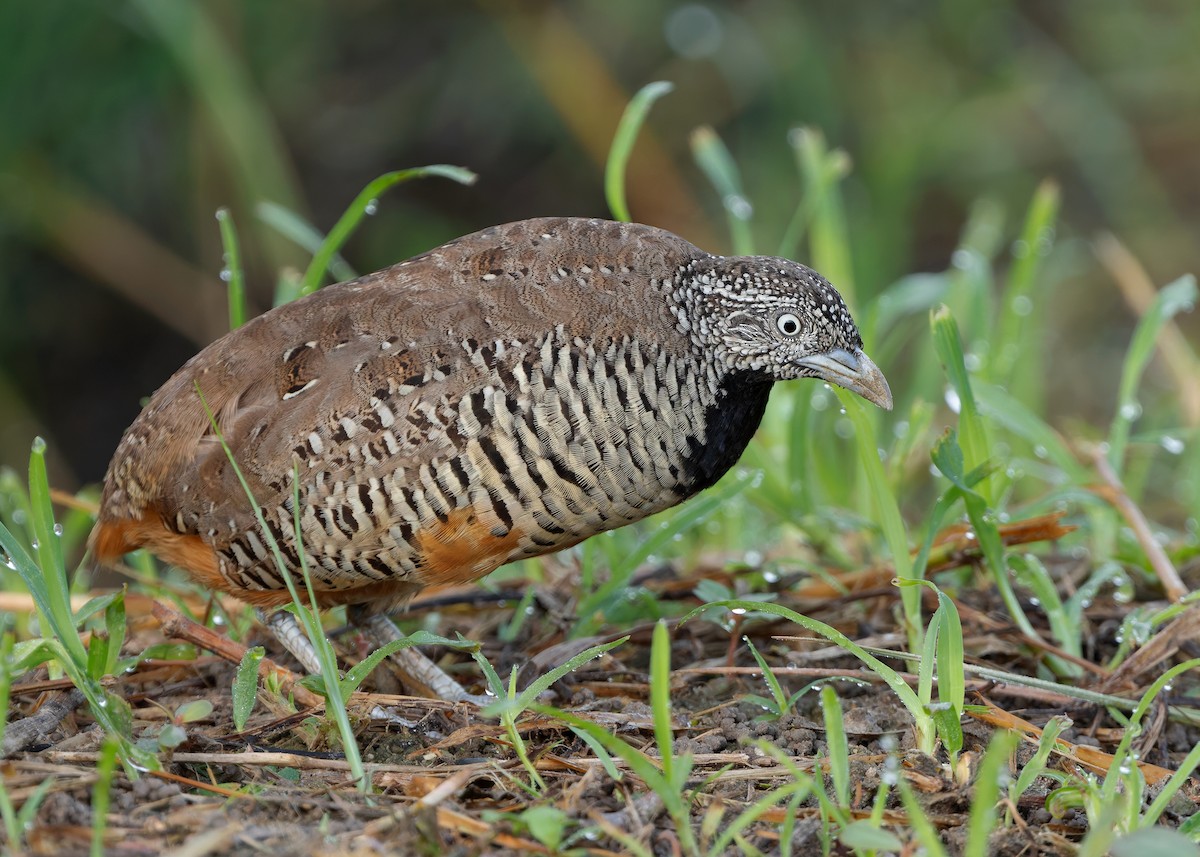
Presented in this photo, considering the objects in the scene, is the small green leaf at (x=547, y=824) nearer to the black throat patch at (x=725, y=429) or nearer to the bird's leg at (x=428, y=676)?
the bird's leg at (x=428, y=676)

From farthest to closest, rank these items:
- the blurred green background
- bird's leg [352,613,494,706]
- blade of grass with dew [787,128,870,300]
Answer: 1. the blurred green background
2. blade of grass with dew [787,128,870,300]
3. bird's leg [352,613,494,706]

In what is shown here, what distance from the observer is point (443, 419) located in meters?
3.22

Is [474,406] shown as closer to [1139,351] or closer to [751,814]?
[751,814]

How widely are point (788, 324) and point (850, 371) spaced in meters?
0.20

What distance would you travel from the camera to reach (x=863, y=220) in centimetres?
803

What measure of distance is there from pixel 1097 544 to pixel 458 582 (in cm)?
211

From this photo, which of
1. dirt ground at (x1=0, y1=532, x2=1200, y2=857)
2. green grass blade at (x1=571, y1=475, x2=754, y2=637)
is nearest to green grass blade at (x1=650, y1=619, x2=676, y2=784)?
dirt ground at (x1=0, y1=532, x2=1200, y2=857)

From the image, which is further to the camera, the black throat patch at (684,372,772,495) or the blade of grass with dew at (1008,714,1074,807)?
the black throat patch at (684,372,772,495)

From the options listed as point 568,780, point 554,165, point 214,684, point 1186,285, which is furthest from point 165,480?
point 554,165

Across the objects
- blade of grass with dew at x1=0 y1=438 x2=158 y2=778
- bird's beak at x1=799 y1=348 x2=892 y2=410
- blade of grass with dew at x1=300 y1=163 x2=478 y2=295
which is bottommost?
blade of grass with dew at x1=0 y1=438 x2=158 y2=778

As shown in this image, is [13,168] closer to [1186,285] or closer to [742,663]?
[742,663]

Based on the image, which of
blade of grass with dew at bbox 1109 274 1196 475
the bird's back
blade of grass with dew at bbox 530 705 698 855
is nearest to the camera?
blade of grass with dew at bbox 530 705 698 855

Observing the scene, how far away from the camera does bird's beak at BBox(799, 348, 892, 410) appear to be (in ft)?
11.2

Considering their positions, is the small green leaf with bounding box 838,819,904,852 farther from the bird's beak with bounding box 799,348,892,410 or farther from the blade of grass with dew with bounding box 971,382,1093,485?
the blade of grass with dew with bounding box 971,382,1093,485
